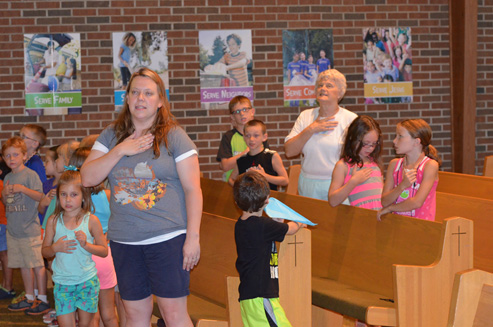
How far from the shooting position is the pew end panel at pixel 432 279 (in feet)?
11.6

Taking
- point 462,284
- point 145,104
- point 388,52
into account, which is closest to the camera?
point 462,284

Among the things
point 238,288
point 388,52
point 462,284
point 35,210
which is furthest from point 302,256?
point 388,52

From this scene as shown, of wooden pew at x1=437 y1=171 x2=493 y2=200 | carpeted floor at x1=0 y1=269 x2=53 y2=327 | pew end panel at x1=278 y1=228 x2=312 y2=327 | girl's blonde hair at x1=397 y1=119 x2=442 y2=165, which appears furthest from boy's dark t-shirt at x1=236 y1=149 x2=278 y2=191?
carpeted floor at x1=0 y1=269 x2=53 y2=327

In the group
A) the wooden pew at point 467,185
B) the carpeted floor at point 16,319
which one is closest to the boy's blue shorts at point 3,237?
the carpeted floor at point 16,319

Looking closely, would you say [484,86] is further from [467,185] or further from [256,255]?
[256,255]

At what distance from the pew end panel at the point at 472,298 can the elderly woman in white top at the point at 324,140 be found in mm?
2677

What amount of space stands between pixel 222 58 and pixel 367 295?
4.00 meters

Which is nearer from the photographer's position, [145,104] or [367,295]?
[145,104]

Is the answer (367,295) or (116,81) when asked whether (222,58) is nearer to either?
(116,81)

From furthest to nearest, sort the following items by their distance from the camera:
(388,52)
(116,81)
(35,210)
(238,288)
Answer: (388,52)
(116,81)
(35,210)
(238,288)

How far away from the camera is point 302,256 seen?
12.2 feet

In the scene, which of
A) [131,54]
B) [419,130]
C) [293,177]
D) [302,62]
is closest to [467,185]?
[419,130]

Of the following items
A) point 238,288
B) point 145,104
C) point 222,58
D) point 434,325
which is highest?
point 222,58

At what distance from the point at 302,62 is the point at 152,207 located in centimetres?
486
